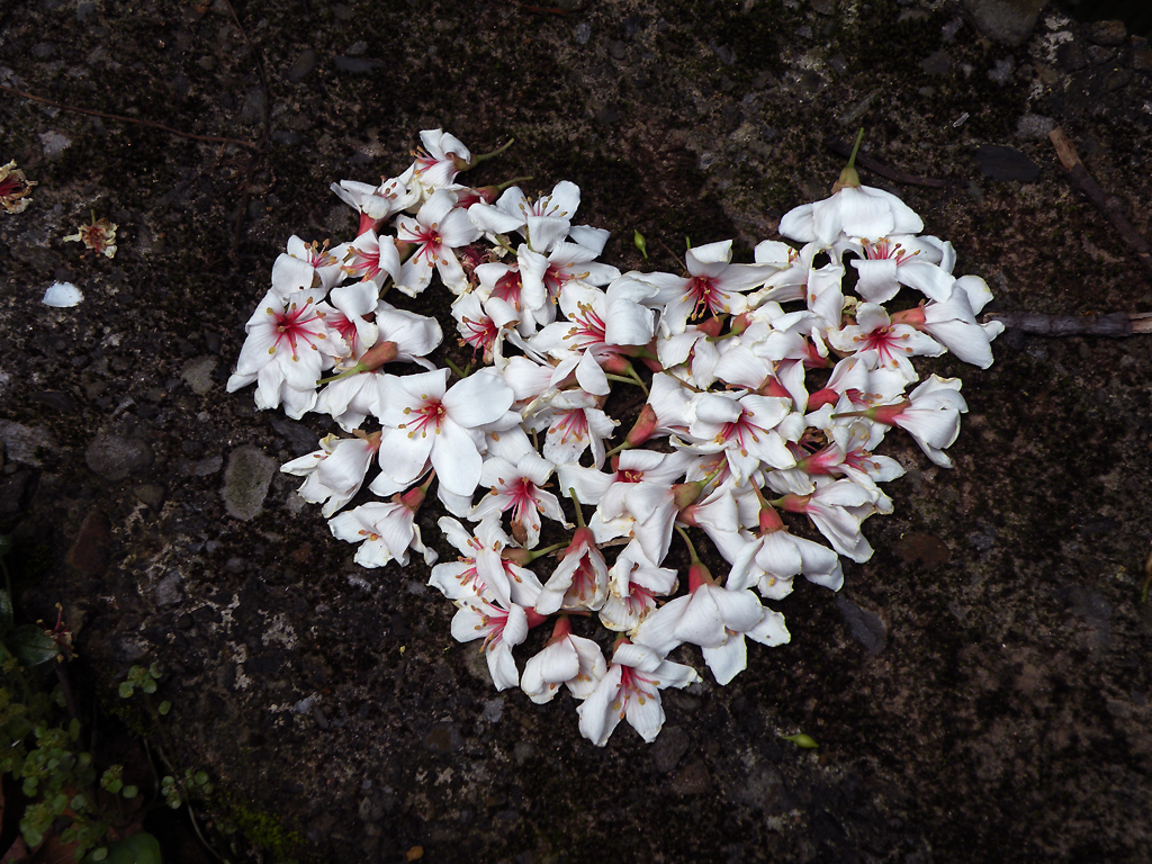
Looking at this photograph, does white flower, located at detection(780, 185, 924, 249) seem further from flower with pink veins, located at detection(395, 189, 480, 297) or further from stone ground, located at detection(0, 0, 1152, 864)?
flower with pink veins, located at detection(395, 189, 480, 297)

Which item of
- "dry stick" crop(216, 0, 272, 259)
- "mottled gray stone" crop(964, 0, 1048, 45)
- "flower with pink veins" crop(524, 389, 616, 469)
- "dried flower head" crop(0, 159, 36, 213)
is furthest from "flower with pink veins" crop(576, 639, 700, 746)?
"dried flower head" crop(0, 159, 36, 213)

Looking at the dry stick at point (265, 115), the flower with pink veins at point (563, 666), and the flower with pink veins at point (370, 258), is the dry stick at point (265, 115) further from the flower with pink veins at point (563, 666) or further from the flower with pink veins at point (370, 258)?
the flower with pink veins at point (563, 666)

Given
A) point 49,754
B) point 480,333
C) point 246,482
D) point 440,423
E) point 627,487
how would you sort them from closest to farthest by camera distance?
point 49,754
point 627,487
point 440,423
point 480,333
point 246,482

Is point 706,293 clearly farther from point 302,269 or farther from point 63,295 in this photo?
point 63,295

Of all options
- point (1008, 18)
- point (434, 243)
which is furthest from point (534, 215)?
point (1008, 18)

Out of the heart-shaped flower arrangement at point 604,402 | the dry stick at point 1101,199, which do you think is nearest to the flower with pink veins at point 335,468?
the heart-shaped flower arrangement at point 604,402

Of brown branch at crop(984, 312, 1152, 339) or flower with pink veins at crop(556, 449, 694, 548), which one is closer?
flower with pink veins at crop(556, 449, 694, 548)
